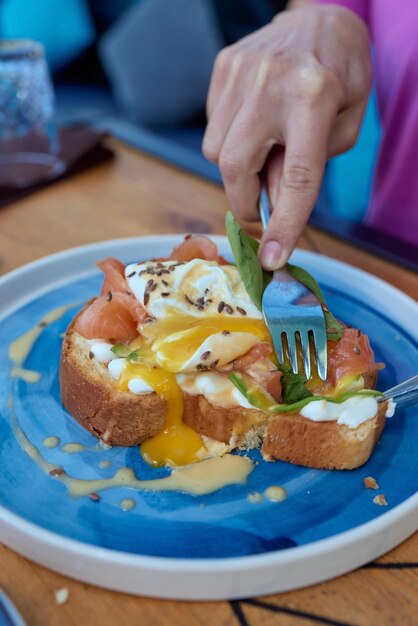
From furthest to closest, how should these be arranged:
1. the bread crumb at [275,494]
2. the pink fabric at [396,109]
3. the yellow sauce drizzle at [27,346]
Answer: the pink fabric at [396,109]
the yellow sauce drizzle at [27,346]
the bread crumb at [275,494]

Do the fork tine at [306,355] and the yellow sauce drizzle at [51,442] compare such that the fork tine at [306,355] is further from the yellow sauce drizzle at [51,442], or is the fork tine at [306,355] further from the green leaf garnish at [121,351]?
the yellow sauce drizzle at [51,442]

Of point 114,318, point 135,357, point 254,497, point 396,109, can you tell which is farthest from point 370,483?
point 396,109

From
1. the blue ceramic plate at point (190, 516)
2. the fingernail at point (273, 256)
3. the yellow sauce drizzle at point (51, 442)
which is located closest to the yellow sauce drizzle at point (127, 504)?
the blue ceramic plate at point (190, 516)

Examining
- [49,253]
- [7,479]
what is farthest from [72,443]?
[49,253]

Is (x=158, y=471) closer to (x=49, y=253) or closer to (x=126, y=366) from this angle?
(x=126, y=366)

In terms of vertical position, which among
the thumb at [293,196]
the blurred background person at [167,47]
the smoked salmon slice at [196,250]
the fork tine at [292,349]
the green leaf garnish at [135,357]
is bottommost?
the blurred background person at [167,47]

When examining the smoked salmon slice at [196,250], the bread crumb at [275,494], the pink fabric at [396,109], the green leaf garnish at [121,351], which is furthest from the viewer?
the pink fabric at [396,109]

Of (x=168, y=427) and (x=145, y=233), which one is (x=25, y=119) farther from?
(x=168, y=427)
